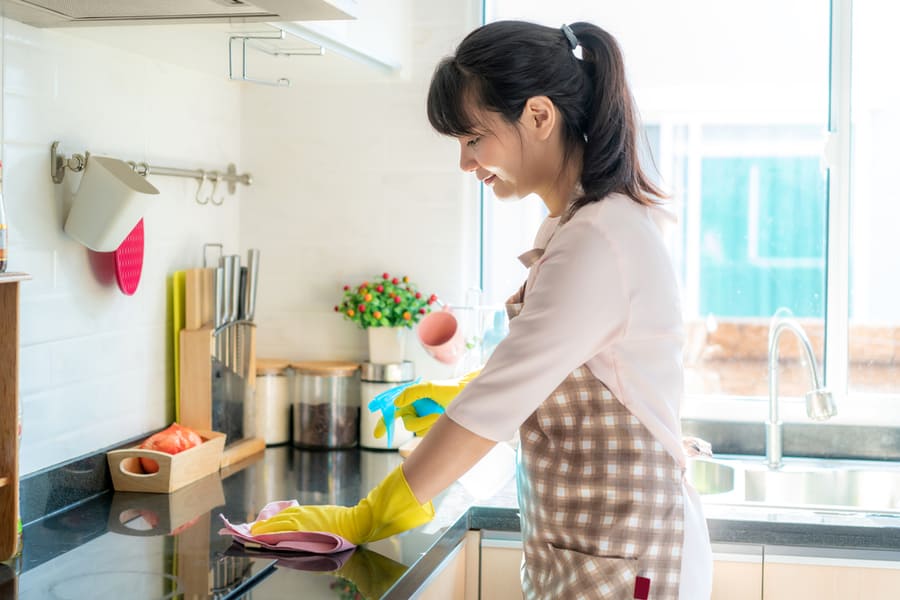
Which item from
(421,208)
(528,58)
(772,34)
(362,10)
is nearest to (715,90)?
(772,34)

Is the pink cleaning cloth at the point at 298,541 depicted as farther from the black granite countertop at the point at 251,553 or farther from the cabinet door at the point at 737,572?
the cabinet door at the point at 737,572

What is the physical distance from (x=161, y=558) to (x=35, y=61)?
82 centimetres

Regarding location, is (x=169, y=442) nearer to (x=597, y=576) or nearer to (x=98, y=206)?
(x=98, y=206)

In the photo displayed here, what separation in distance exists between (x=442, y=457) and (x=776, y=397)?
4.20ft

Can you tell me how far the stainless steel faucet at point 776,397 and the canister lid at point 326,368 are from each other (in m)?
0.92

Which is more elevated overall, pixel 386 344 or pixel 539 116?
pixel 539 116

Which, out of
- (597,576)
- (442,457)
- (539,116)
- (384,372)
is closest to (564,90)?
(539,116)

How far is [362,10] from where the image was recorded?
6.81 ft

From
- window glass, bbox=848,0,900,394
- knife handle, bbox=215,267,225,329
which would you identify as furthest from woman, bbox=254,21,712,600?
window glass, bbox=848,0,900,394

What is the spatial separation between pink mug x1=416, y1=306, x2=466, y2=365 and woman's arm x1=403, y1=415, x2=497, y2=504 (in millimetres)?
1050

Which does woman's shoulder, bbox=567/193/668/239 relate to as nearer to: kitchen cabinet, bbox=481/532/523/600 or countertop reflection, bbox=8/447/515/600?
countertop reflection, bbox=8/447/515/600

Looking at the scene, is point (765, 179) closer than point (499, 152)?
No

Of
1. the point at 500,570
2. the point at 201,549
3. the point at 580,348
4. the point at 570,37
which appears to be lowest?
the point at 500,570

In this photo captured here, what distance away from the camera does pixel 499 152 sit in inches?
51.3
